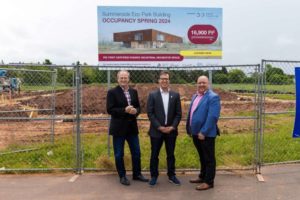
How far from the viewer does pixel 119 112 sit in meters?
6.93

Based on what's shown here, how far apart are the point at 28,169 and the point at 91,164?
1.38 m

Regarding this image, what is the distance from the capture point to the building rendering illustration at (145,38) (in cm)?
860

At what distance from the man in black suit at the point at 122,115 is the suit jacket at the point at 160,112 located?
0.30m

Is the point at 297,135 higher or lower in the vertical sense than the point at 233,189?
higher

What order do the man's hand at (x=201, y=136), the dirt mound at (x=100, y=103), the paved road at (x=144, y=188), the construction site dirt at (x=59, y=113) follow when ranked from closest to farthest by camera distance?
the paved road at (x=144, y=188) → the man's hand at (x=201, y=136) → the construction site dirt at (x=59, y=113) → the dirt mound at (x=100, y=103)

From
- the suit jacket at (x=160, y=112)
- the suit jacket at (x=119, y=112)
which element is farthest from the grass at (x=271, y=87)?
the suit jacket at (x=119, y=112)

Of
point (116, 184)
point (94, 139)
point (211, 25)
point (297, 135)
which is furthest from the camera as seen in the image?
point (94, 139)

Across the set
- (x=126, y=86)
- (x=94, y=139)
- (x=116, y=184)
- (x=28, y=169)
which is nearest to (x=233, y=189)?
(x=116, y=184)

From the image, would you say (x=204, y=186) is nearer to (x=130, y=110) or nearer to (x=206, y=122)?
(x=206, y=122)

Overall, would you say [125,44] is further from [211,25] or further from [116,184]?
[116,184]

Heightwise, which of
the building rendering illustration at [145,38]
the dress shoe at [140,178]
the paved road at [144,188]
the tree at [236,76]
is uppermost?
the building rendering illustration at [145,38]

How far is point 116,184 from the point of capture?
23.6 ft

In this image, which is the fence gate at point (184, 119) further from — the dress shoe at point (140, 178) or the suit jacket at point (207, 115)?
the suit jacket at point (207, 115)

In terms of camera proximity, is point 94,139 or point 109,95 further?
point 94,139
